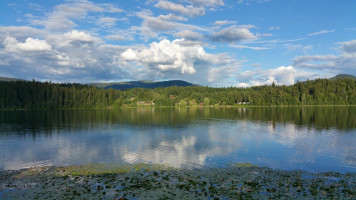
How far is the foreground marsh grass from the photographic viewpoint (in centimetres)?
2403

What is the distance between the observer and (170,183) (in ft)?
91.0

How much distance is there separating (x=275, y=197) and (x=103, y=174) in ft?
70.1

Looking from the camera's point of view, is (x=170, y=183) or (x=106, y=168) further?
(x=106, y=168)

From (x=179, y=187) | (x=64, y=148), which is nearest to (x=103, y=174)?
(x=179, y=187)

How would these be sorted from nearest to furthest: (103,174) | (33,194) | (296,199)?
1. (296,199)
2. (33,194)
3. (103,174)

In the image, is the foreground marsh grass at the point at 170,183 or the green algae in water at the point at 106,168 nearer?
the foreground marsh grass at the point at 170,183

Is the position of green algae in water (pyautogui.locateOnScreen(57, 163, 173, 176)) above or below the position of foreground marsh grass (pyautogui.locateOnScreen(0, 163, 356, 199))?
below

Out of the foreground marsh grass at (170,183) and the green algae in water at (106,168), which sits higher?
the foreground marsh grass at (170,183)

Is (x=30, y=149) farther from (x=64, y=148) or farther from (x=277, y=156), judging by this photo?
(x=277, y=156)

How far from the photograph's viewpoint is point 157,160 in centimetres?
3947

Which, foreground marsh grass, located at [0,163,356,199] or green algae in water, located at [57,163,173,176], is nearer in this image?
foreground marsh grass, located at [0,163,356,199]

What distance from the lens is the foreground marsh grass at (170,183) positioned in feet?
78.8

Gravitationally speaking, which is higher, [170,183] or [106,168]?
[170,183]

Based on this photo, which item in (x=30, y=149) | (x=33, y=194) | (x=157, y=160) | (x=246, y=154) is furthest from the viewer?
(x=30, y=149)
